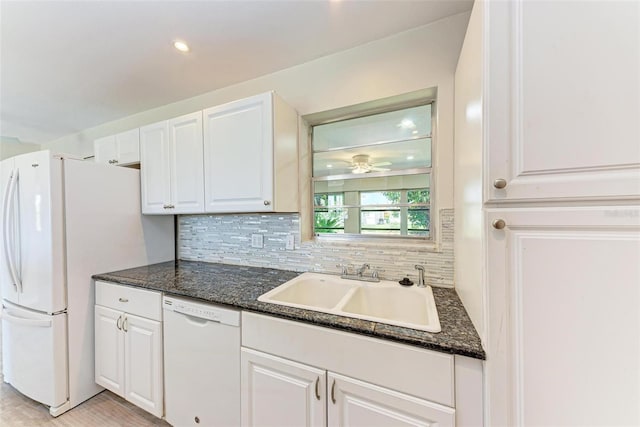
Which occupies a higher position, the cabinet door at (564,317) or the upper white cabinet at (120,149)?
the upper white cabinet at (120,149)

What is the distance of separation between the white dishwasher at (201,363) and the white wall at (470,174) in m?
1.09

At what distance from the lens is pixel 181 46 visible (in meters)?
1.55

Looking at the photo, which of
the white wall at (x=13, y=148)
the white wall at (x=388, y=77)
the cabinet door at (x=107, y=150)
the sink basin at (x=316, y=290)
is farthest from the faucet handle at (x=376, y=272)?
the white wall at (x=13, y=148)

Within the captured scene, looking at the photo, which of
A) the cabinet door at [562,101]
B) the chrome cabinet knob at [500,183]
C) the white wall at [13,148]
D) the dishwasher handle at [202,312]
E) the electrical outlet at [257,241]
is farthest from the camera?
the white wall at [13,148]

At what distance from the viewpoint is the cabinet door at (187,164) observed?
1.74m

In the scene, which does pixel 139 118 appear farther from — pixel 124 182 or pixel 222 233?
pixel 222 233

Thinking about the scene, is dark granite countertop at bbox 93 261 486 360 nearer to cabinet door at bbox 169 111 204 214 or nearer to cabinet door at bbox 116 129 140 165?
cabinet door at bbox 169 111 204 214

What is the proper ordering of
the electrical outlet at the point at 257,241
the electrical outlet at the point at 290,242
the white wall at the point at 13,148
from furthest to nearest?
the white wall at the point at 13,148
the electrical outlet at the point at 257,241
the electrical outlet at the point at 290,242

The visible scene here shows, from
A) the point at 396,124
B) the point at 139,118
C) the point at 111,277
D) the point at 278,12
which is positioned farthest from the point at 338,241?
the point at 139,118

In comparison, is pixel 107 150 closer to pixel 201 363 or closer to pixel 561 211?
A: pixel 201 363

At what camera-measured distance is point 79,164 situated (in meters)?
1.67

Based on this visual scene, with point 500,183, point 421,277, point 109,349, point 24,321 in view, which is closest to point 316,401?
point 421,277

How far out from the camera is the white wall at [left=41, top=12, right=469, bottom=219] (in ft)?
4.56

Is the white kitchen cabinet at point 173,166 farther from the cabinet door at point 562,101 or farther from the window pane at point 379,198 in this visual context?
the cabinet door at point 562,101
